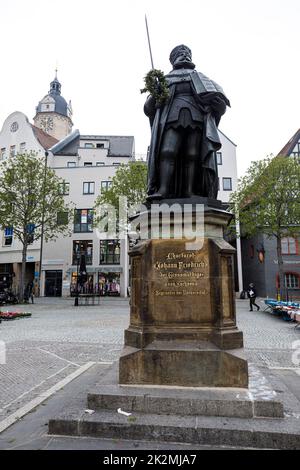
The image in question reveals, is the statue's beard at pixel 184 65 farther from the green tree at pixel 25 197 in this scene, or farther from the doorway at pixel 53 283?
the doorway at pixel 53 283

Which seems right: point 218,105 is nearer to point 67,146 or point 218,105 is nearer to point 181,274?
point 181,274

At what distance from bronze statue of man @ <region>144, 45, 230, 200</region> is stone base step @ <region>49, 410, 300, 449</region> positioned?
2927 mm

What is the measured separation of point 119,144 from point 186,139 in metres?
40.6

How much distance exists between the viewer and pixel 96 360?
7.67 metres

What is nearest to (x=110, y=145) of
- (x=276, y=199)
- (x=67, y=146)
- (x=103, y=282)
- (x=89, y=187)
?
(x=67, y=146)

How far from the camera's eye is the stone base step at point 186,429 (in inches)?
129

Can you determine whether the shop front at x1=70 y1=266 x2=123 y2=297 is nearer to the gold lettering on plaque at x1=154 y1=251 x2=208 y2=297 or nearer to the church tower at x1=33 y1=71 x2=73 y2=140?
the gold lettering on plaque at x1=154 y1=251 x2=208 y2=297

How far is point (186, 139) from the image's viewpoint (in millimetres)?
5340

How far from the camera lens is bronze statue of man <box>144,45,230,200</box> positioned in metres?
5.19

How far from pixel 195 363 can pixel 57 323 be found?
11826 millimetres

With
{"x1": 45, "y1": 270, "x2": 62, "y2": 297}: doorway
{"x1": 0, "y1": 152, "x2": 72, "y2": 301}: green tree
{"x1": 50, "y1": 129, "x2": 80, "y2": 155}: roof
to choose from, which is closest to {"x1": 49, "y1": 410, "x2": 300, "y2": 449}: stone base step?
{"x1": 0, "y1": 152, "x2": 72, "y2": 301}: green tree

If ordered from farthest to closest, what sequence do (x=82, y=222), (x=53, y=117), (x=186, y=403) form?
(x=53, y=117), (x=82, y=222), (x=186, y=403)

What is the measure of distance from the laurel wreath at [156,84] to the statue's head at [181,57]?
0.79m

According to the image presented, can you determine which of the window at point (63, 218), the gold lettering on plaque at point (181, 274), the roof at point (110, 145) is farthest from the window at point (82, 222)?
the gold lettering on plaque at point (181, 274)
